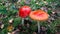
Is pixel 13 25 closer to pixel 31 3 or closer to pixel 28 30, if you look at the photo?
pixel 28 30

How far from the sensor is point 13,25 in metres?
3.22

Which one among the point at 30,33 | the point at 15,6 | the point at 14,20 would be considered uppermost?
the point at 15,6

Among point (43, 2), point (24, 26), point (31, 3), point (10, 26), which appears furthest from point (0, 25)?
point (43, 2)

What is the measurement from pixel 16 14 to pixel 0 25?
1.43 feet

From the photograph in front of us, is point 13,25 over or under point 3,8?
under

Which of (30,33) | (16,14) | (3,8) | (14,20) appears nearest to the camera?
(30,33)

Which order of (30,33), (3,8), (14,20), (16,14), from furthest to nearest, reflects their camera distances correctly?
(3,8) < (16,14) < (14,20) < (30,33)

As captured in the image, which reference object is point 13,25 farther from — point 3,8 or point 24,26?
point 3,8

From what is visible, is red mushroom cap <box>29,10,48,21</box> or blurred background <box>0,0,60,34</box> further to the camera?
blurred background <box>0,0,60,34</box>

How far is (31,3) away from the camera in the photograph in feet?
12.8

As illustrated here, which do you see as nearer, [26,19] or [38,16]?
[38,16]

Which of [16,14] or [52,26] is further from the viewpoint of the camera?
[16,14]

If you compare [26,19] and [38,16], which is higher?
[38,16]

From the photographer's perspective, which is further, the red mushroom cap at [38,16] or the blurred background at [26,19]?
the blurred background at [26,19]
